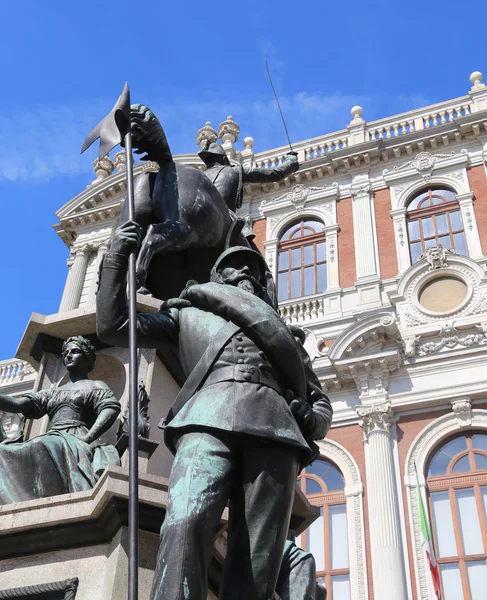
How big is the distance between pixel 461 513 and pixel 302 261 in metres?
7.44

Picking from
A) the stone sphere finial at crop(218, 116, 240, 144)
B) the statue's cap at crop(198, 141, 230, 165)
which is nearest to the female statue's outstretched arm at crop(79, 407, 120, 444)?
the statue's cap at crop(198, 141, 230, 165)

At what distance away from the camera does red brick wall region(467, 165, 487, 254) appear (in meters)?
17.5

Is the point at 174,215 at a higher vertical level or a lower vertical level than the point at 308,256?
lower

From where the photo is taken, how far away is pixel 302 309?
18.0 metres

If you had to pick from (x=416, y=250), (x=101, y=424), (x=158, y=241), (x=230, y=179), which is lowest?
(x=101, y=424)

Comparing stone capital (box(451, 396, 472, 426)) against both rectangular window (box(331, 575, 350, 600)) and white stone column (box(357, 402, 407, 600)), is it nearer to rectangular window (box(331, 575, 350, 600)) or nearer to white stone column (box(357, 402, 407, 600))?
white stone column (box(357, 402, 407, 600))

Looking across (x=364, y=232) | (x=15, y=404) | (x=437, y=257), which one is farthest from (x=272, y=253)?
(x=15, y=404)

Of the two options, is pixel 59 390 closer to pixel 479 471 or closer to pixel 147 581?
pixel 147 581

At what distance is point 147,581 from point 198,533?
0.70m

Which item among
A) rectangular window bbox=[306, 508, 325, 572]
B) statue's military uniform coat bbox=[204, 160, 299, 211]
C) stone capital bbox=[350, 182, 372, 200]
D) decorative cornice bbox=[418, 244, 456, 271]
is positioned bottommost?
statue's military uniform coat bbox=[204, 160, 299, 211]

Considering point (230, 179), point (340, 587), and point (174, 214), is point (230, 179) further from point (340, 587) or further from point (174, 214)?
point (340, 587)

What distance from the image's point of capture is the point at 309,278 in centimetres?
1875

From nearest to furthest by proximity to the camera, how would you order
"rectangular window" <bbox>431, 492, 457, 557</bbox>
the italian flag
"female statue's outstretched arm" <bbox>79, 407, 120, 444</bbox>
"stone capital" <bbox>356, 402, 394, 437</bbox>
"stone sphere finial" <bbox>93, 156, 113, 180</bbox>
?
"female statue's outstretched arm" <bbox>79, 407, 120, 444</bbox> → the italian flag → "rectangular window" <bbox>431, 492, 457, 557</bbox> → "stone capital" <bbox>356, 402, 394, 437</bbox> → "stone sphere finial" <bbox>93, 156, 113, 180</bbox>

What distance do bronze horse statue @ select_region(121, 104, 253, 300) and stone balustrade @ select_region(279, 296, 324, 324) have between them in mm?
13520
